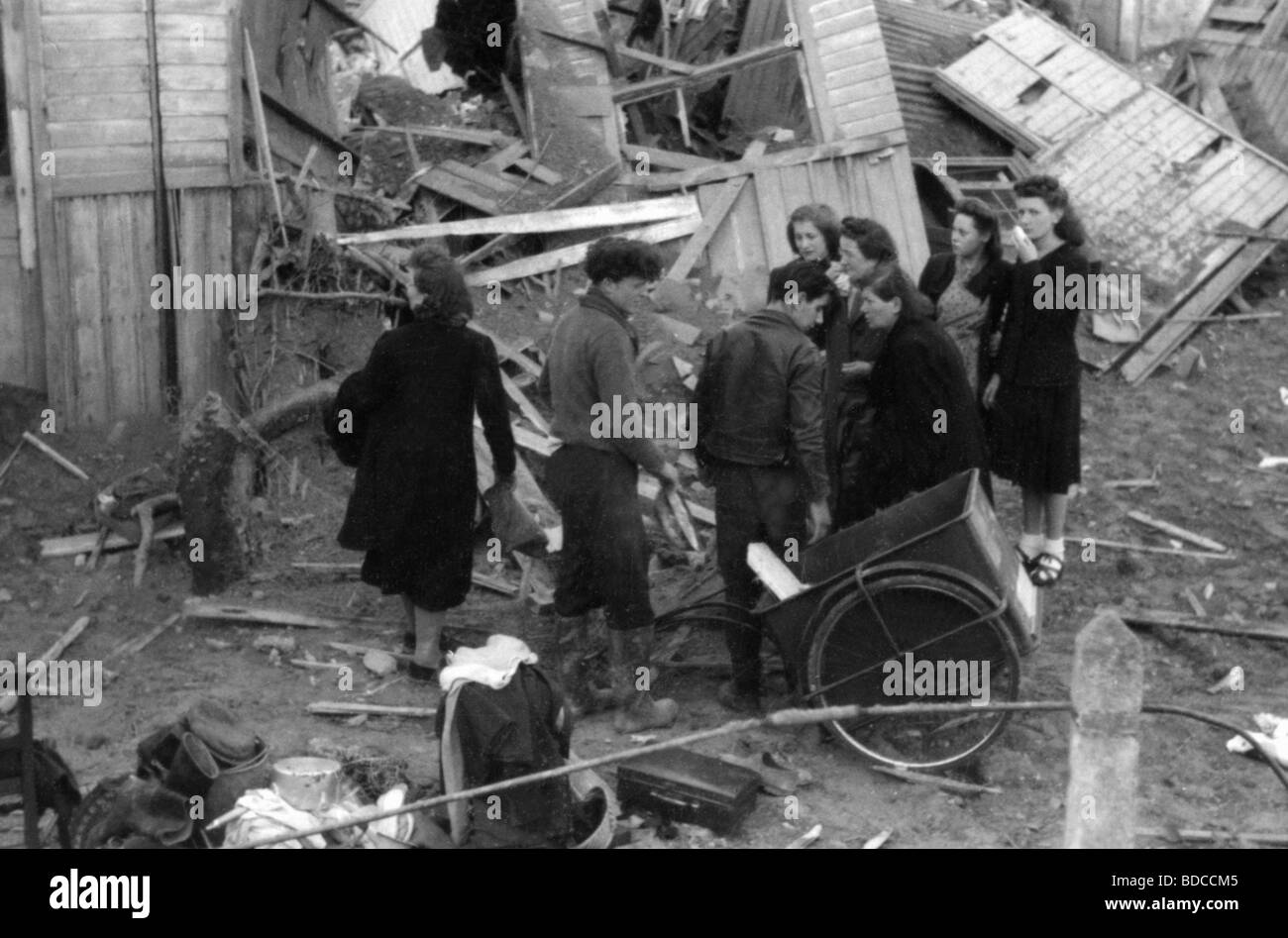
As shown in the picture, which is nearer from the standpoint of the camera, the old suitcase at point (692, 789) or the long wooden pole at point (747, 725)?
the long wooden pole at point (747, 725)

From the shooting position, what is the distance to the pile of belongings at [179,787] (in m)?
5.70

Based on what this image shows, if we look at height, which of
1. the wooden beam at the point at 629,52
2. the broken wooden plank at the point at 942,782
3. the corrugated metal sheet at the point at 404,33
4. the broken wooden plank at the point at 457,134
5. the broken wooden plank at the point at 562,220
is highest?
the corrugated metal sheet at the point at 404,33

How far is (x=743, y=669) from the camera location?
303 inches

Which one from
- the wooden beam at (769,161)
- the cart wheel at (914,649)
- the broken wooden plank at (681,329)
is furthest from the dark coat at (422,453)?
the wooden beam at (769,161)

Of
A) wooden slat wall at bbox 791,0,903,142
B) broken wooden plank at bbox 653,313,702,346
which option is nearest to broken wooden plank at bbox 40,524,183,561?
broken wooden plank at bbox 653,313,702,346

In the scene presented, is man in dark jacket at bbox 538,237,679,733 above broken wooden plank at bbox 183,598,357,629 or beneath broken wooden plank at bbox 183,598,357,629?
above

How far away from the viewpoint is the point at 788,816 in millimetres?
6828

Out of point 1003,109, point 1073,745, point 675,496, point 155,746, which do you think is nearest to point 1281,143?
point 1003,109

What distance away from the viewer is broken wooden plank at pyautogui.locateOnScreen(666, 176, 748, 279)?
482 inches

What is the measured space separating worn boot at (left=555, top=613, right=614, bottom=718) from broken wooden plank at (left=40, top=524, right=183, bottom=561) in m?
2.62

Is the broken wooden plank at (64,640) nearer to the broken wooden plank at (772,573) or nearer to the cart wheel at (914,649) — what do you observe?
the broken wooden plank at (772,573)

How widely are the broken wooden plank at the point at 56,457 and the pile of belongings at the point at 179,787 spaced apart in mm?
3879

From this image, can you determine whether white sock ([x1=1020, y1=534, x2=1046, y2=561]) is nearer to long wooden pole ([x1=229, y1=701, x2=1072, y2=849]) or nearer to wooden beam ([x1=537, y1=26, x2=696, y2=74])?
long wooden pole ([x1=229, y1=701, x2=1072, y2=849])

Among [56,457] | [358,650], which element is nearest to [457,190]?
[56,457]
